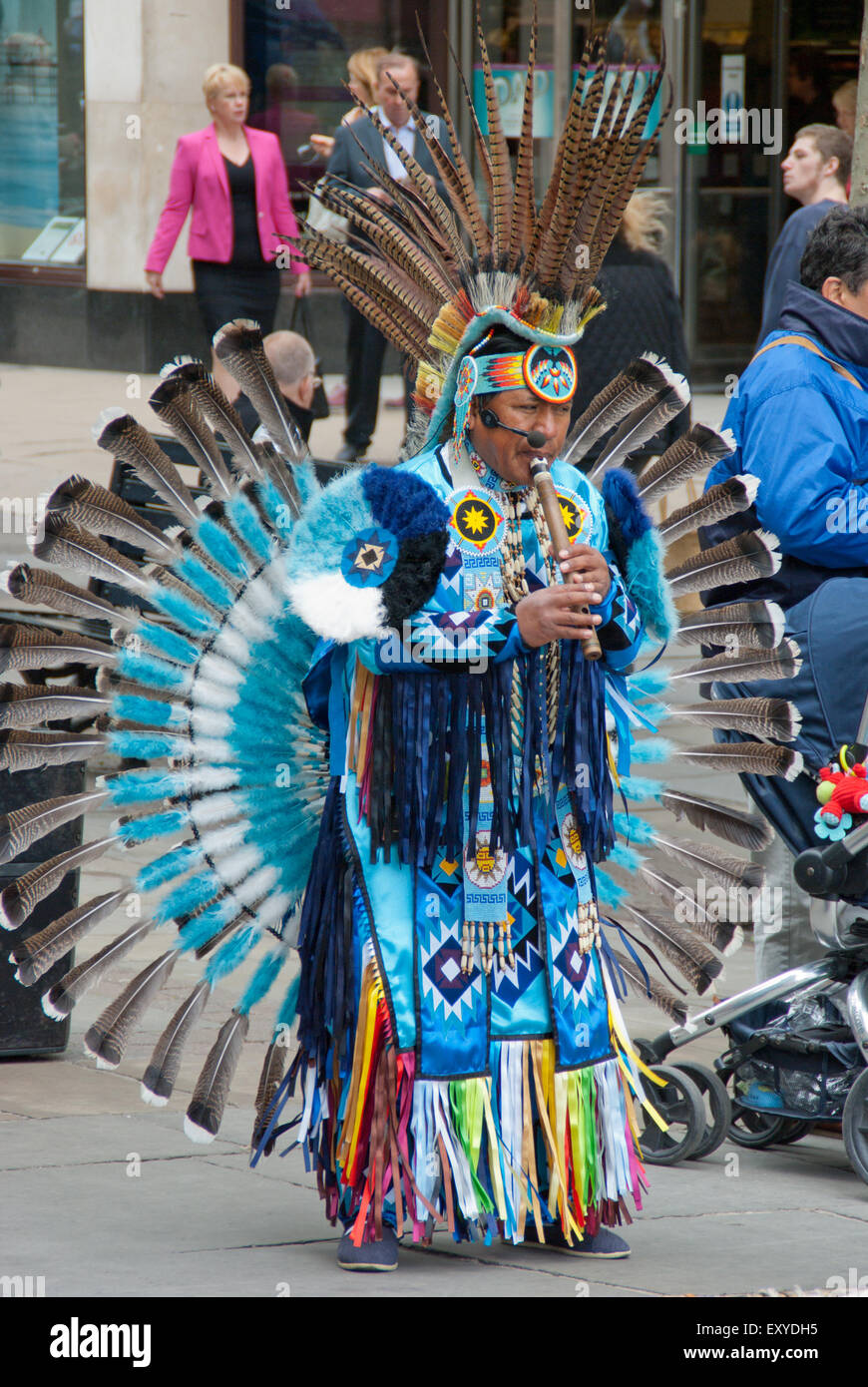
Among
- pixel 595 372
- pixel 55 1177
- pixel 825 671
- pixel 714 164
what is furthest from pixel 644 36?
pixel 55 1177

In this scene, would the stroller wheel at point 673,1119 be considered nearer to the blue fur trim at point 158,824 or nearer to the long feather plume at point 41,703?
the blue fur trim at point 158,824

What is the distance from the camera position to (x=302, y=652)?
152 inches

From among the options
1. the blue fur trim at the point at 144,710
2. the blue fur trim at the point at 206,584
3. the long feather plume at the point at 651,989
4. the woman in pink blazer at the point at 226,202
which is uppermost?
the woman in pink blazer at the point at 226,202

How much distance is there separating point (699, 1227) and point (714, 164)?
43.4 feet

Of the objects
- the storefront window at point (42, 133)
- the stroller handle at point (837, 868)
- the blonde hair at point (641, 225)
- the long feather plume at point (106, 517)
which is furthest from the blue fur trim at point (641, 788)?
the storefront window at point (42, 133)

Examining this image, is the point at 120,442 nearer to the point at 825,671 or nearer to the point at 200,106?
the point at 825,671

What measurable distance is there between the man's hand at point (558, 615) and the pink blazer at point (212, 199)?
808 centimetres

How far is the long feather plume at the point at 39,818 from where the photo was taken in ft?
12.8

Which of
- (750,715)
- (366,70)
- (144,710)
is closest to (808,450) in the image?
(750,715)

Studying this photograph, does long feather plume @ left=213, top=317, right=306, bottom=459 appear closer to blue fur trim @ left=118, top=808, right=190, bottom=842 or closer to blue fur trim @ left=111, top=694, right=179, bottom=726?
blue fur trim @ left=111, top=694, right=179, bottom=726

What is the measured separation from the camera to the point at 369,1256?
364 cm

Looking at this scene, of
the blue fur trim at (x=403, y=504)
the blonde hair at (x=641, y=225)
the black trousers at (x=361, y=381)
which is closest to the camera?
the blue fur trim at (x=403, y=504)

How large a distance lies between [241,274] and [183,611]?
312 inches

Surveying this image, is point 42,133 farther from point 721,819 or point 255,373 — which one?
point 721,819
